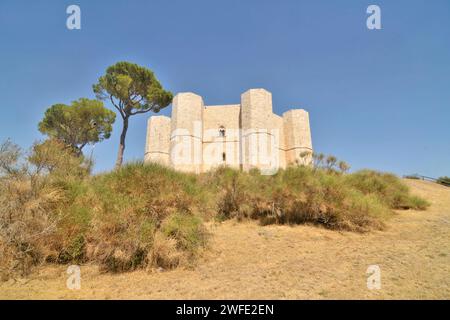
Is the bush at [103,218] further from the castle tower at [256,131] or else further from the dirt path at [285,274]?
the castle tower at [256,131]

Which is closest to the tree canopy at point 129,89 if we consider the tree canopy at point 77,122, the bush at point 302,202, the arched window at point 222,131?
the tree canopy at point 77,122

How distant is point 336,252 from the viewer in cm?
340

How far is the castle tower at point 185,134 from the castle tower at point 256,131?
4083mm

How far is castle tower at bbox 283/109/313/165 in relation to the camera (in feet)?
61.6

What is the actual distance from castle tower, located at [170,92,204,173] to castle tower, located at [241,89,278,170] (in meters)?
4.08

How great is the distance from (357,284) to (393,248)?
1.94 metres

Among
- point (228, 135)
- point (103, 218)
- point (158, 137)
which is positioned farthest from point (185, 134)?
point (103, 218)

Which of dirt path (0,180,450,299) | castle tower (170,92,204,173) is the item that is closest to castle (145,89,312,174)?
castle tower (170,92,204,173)

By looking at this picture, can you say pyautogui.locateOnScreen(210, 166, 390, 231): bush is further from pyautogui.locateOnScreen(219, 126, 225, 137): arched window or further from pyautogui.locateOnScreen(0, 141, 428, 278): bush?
pyautogui.locateOnScreen(219, 126, 225, 137): arched window

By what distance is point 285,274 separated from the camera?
2596mm

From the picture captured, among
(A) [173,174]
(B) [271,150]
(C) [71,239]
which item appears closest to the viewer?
(C) [71,239]

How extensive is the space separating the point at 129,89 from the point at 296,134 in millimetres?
15202
